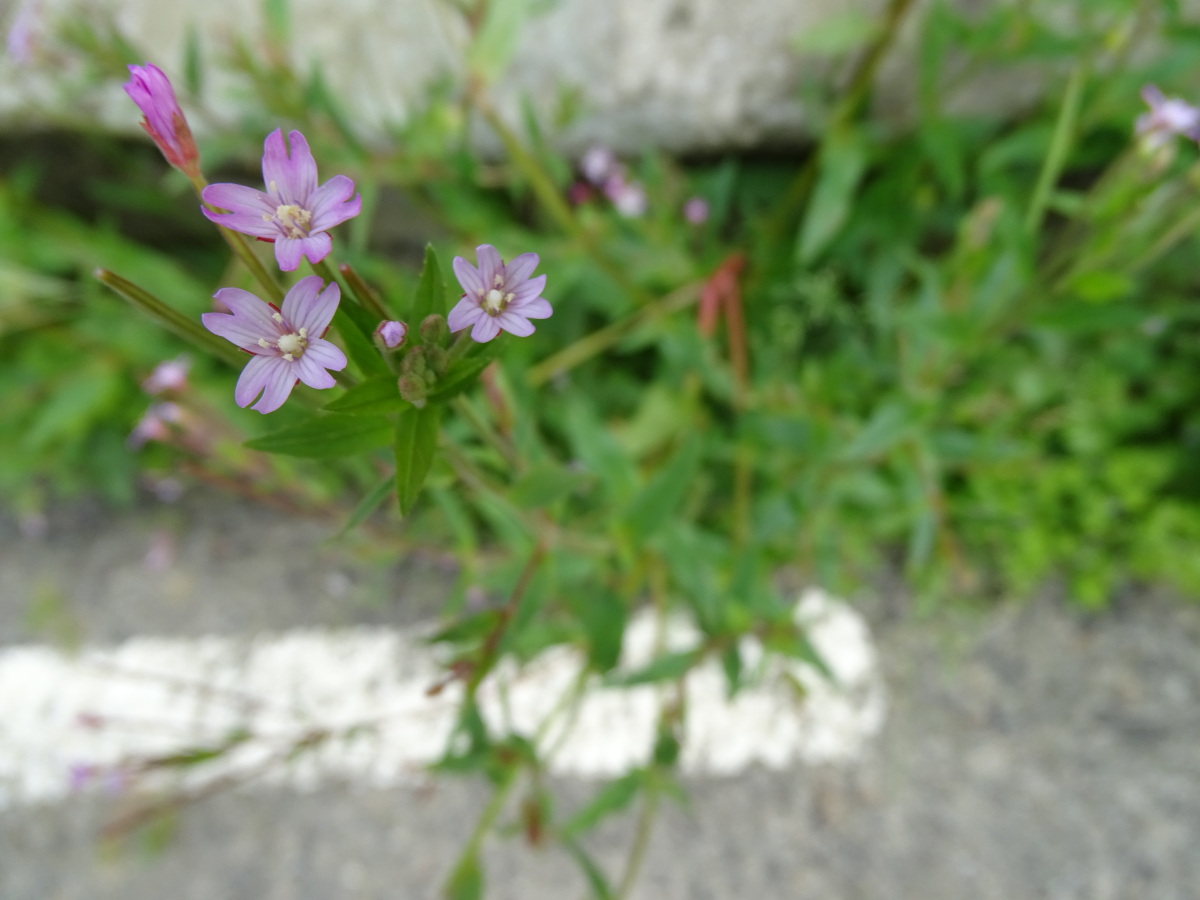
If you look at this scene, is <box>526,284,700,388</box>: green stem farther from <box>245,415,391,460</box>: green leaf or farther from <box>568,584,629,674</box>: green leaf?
<box>245,415,391,460</box>: green leaf

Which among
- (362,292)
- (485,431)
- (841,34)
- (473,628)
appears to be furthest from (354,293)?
(841,34)

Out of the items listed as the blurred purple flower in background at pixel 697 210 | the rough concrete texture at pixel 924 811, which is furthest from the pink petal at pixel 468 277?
the rough concrete texture at pixel 924 811

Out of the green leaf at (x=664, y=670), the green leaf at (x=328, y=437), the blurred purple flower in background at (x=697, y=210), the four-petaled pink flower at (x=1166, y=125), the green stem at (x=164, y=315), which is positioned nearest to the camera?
the green stem at (x=164, y=315)

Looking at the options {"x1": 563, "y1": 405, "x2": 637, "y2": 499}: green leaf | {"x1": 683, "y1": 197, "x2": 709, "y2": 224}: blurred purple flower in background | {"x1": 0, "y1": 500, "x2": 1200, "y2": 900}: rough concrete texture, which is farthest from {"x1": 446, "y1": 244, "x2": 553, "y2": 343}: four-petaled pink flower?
{"x1": 0, "y1": 500, "x2": 1200, "y2": 900}: rough concrete texture

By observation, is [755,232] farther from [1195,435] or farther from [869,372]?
[1195,435]

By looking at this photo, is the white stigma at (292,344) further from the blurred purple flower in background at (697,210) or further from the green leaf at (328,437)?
the blurred purple flower in background at (697,210)

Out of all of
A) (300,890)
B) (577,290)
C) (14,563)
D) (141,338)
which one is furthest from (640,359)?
(14,563)
